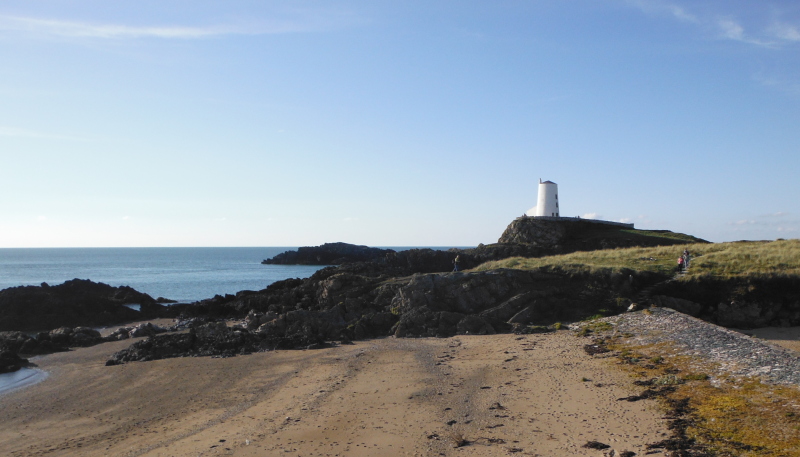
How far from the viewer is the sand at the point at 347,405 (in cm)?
1153

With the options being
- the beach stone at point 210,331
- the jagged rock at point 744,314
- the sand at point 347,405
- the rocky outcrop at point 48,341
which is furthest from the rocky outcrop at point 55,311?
the jagged rock at point 744,314

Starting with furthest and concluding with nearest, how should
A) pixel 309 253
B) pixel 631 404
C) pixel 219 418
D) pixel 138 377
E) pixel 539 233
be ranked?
pixel 309 253, pixel 539 233, pixel 138 377, pixel 219 418, pixel 631 404

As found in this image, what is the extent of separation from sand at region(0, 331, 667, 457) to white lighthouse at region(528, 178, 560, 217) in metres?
40.2

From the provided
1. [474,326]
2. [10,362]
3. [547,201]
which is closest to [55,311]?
[10,362]

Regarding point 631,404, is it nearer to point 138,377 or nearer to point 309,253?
point 138,377

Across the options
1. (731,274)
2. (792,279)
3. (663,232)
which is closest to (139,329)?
(731,274)

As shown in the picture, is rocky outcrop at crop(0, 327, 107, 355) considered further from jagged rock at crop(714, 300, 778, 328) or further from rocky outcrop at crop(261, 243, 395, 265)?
rocky outcrop at crop(261, 243, 395, 265)

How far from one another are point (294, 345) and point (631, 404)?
594 inches

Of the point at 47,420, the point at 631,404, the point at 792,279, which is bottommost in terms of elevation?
the point at 47,420

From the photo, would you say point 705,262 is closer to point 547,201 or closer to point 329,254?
point 547,201

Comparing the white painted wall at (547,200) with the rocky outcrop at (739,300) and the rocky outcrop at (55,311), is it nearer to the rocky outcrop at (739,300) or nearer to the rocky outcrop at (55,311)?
the rocky outcrop at (739,300)

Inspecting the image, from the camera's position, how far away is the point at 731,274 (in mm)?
28016

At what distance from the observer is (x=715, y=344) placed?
1670 centimetres

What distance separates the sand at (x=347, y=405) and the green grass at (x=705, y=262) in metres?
9.78
